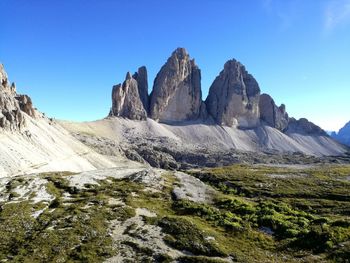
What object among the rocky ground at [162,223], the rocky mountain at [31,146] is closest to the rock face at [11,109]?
the rocky mountain at [31,146]

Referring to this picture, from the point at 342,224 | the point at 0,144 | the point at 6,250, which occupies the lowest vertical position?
the point at 6,250

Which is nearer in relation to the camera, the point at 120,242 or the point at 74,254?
the point at 74,254

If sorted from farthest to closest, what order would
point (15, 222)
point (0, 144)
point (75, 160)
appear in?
point (75, 160)
point (0, 144)
point (15, 222)

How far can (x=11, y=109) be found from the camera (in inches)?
4838

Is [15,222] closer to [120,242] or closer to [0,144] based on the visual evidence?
[120,242]

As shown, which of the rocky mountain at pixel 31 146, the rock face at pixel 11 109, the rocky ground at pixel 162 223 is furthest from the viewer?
the rock face at pixel 11 109

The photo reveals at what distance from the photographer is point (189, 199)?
2074 inches

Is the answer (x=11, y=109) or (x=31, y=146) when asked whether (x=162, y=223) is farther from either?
(x=11, y=109)

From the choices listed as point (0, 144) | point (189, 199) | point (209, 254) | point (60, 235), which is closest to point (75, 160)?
point (0, 144)

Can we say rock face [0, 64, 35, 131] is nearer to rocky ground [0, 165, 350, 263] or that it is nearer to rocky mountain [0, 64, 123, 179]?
rocky mountain [0, 64, 123, 179]

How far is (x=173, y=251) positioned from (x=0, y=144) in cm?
7891

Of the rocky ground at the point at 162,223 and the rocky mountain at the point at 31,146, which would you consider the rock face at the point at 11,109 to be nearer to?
the rocky mountain at the point at 31,146

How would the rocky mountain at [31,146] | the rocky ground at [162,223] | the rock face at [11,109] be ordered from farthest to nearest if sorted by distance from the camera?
1. the rock face at [11,109]
2. the rocky mountain at [31,146]
3. the rocky ground at [162,223]

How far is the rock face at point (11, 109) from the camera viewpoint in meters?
111
